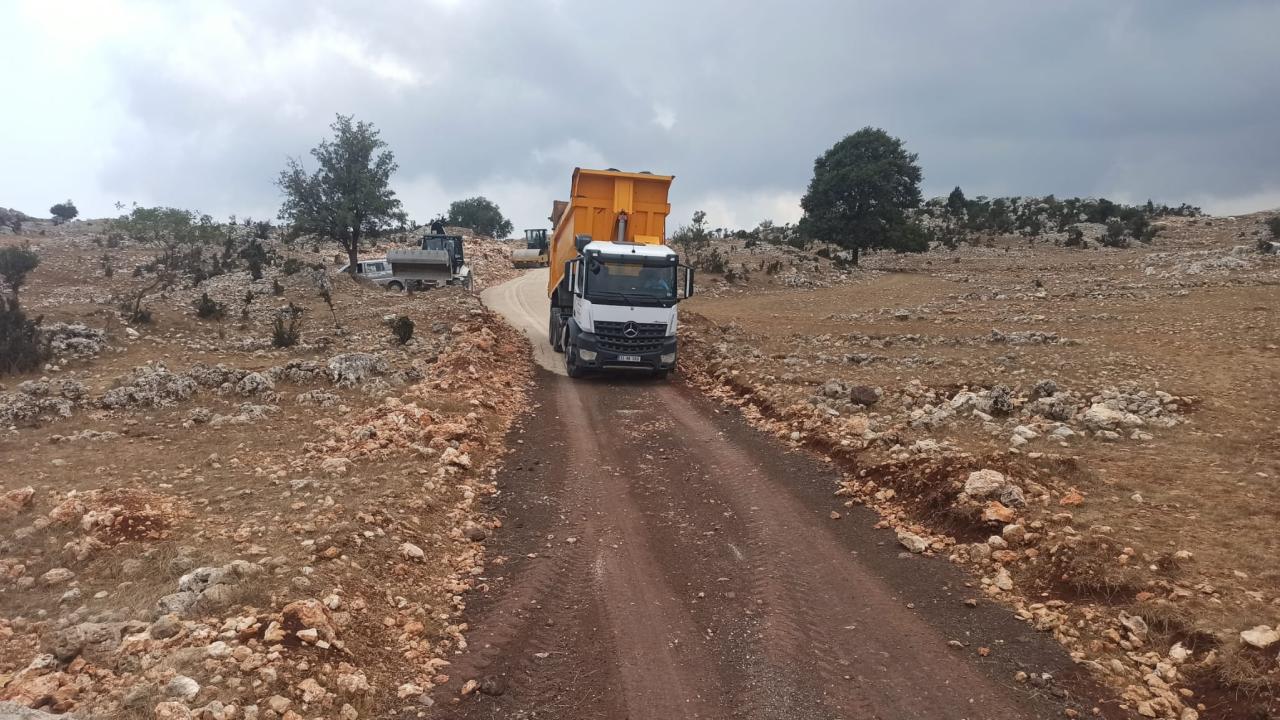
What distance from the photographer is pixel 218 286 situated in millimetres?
25641

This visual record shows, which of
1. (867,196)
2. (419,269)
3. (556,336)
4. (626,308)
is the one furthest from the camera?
(867,196)

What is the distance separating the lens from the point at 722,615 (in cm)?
593

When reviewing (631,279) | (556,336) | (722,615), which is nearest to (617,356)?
(631,279)

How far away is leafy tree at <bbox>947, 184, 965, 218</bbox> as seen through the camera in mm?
68750

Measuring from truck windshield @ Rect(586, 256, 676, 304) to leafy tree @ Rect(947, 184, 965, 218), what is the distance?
2404 inches

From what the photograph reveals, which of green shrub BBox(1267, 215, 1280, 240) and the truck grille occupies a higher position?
green shrub BBox(1267, 215, 1280, 240)

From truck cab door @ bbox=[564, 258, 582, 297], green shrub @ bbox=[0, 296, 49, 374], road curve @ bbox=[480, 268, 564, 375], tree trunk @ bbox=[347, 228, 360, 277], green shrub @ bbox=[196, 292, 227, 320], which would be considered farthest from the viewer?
tree trunk @ bbox=[347, 228, 360, 277]

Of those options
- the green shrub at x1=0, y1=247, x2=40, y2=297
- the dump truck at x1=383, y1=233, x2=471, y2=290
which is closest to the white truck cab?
the green shrub at x1=0, y1=247, x2=40, y2=297

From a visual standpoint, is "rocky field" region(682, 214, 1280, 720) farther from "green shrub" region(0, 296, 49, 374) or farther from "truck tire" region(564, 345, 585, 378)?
"green shrub" region(0, 296, 49, 374)

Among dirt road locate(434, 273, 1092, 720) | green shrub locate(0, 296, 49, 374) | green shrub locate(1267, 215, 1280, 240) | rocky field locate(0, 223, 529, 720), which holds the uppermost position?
green shrub locate(1267, 215, 1280, 240)

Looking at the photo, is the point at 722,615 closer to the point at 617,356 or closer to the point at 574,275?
the point at 617,356

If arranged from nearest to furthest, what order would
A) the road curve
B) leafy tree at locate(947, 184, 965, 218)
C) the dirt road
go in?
1. the dirt road
2. the road curve
3. leafy tree at locate(947, 184, 965, 218)

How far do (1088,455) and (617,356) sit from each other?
9564 millimetres

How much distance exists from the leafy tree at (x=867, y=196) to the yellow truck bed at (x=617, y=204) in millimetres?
30768
